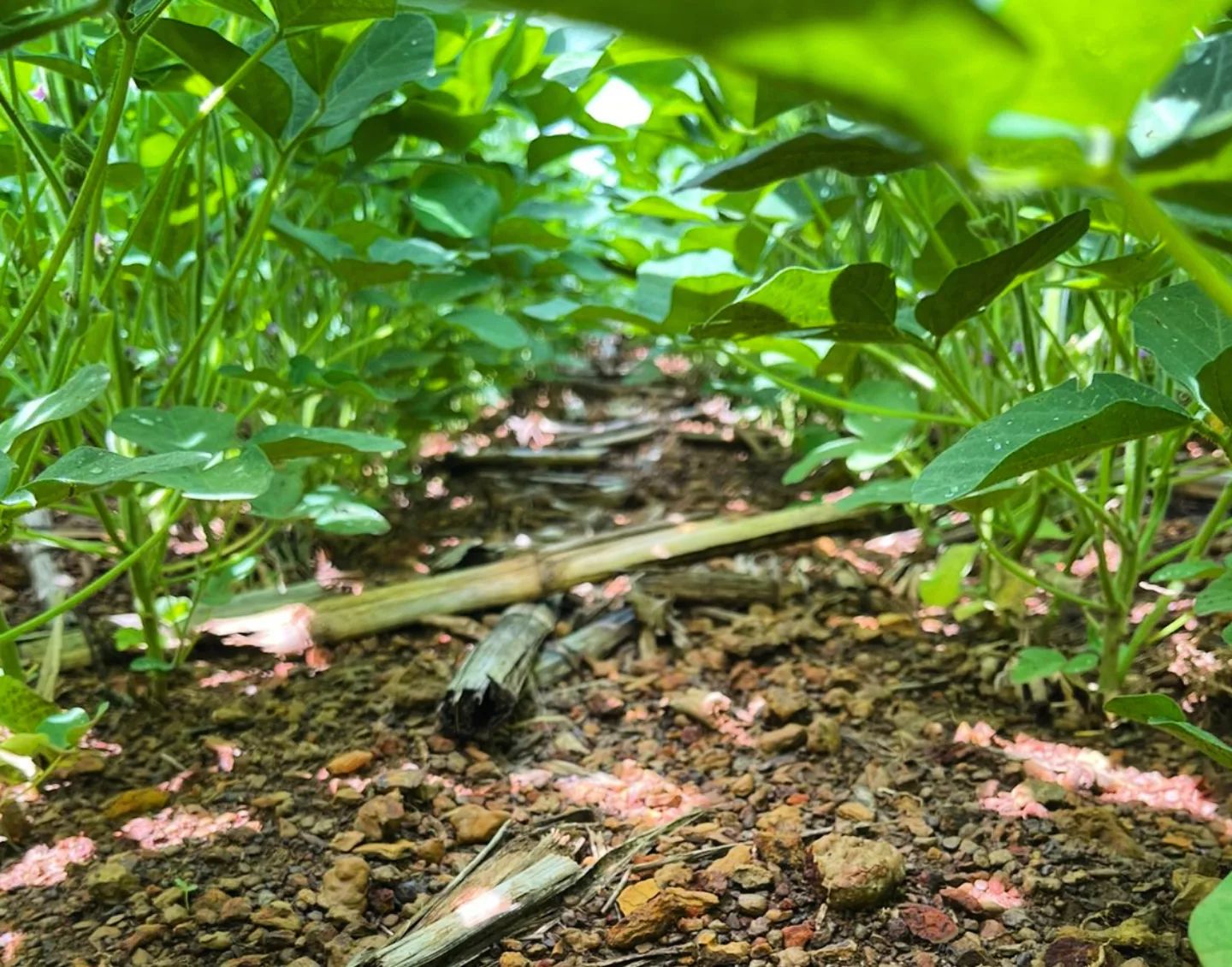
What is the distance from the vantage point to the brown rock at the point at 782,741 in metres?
0.92

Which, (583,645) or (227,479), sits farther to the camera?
(583,645)

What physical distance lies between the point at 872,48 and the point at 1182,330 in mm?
446

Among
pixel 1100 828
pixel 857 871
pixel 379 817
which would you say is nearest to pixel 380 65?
pixel 379 817

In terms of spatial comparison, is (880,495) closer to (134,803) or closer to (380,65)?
(380,65)

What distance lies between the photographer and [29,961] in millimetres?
623

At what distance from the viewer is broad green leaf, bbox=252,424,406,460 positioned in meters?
0.70

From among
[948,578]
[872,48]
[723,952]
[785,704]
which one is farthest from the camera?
[948,578]

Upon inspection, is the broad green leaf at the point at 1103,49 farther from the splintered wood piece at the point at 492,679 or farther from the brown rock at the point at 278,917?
the splintered wood piece at the point at 492,679

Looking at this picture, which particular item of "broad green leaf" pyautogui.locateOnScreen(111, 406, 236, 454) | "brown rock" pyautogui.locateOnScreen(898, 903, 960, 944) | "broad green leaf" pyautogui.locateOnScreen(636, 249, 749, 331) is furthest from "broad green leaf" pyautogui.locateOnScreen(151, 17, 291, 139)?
"brown rock" pyautogui.locateOnScreen(898, 903, 960, 944)

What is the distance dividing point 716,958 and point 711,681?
1.50 ft

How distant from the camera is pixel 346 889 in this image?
0.70 metres

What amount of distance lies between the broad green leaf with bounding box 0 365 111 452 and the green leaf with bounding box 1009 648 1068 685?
77cm

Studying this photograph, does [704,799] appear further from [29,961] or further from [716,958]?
[29,961]

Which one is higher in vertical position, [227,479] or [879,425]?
[227,479]
